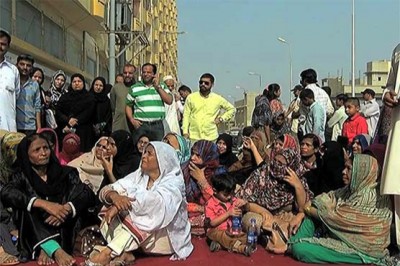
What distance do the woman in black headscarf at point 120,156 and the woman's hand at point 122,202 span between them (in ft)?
3.34

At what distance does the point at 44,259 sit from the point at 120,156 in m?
1.38

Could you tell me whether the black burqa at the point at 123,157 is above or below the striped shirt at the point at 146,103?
below

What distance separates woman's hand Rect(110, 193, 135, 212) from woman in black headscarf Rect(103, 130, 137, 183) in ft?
3.34

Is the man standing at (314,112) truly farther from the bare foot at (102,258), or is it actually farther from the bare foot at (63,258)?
the bare foot at (63,258)

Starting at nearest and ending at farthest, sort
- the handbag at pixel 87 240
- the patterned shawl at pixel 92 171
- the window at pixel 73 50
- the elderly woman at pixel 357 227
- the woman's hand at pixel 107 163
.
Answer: the elderly woman at pixel 357 227 < the handbag at pixel 87 240 < the woman's hand at pixel 107 163 < the patterned shawl at pixel 92 171 < the window at pixel 73 50

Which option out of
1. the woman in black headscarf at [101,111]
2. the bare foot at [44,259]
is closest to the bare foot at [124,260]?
the bare foot at [44,259]

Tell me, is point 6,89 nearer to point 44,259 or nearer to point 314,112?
point 44,259

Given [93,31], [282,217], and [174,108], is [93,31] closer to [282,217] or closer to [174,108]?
[174,108]

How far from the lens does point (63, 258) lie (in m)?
4.66

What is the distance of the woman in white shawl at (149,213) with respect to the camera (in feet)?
15.3

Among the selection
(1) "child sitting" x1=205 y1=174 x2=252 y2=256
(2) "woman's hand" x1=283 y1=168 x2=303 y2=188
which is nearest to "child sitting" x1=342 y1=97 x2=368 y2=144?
(2) "woman's hand" x1=283 y1=168 x2=303 y2=188

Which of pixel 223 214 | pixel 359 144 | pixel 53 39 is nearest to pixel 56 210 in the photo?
pixel 223 214

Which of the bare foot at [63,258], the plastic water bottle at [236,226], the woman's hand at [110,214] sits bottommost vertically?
the bare foot at [63,258]

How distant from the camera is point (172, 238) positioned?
4914mm
